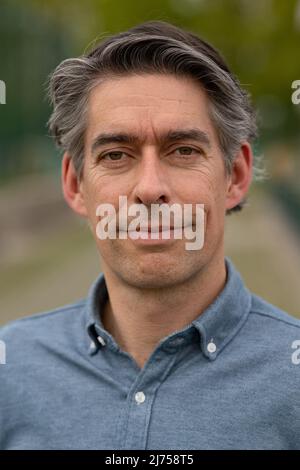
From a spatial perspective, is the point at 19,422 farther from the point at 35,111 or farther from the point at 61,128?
the point at 35,111

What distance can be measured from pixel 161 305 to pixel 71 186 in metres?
0.56

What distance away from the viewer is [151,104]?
8.13 feet

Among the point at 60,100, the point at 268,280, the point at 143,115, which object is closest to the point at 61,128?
the point at 60,100

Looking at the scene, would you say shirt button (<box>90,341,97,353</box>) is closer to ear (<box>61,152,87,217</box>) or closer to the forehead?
ear (<box>61,152,87,217</box>)

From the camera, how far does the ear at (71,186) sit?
2795 mm

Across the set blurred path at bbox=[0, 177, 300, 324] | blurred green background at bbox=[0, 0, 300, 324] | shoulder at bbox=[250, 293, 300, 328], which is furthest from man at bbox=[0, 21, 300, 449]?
blurred path at bbox=[0, 177, 300, 324]

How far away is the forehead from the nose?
0.10 m

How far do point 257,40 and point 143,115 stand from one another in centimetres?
3318

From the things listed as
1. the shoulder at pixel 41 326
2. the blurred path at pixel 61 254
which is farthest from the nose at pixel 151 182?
the blurred path at pixel 61 254

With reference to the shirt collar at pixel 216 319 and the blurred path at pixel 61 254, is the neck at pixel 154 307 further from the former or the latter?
the blurred path at pixel 61 254

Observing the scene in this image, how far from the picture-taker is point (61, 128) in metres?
2.89

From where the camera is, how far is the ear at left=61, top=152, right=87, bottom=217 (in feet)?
9.17

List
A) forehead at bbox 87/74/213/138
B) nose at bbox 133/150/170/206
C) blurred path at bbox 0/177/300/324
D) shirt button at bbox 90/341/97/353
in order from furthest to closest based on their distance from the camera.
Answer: blurred path at bbox 0/177/300/324, shirt button at bbox 90/341/97/353, forehead at bbox 87/74/213/138, nose at bbox 133/150/170/206

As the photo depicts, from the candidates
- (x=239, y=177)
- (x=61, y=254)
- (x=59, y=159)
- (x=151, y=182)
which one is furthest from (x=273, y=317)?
(x=61, y=254)
